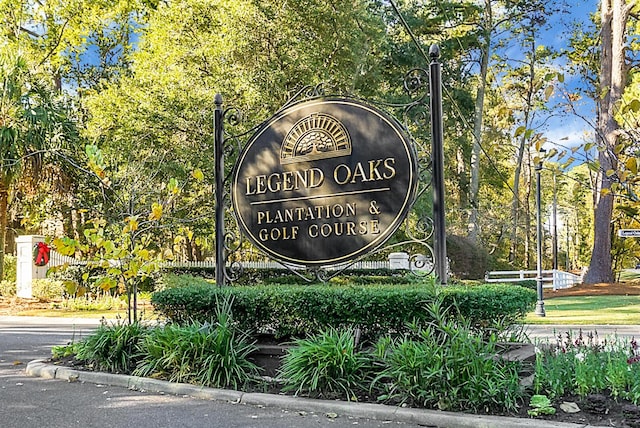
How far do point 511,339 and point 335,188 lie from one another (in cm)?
273

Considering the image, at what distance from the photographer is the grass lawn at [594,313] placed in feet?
46.7

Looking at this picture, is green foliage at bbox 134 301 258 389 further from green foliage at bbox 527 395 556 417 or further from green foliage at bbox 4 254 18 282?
green foliage at bbox 4 254 18 282

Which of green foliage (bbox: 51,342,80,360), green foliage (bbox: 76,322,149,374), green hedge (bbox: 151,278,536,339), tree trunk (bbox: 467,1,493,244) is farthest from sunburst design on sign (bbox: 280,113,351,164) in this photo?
tree trunk (bbox: 467,1,493,244)

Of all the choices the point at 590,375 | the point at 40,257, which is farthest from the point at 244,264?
the point at 590,375

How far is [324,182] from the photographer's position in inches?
300

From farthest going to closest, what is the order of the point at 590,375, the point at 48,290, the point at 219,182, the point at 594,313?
the point at 48,290 < the point at 594,313 < the point at 219,182 < the point at 590,375

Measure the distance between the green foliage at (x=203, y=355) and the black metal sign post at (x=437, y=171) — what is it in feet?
7.63

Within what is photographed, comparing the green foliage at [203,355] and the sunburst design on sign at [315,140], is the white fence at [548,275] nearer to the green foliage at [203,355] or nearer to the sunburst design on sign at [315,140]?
the sunburst design on sign at [315,140]

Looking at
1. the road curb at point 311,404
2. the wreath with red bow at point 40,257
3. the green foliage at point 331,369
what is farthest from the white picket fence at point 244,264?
the green foliage at point 331,369

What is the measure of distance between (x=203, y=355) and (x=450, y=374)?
2.72 metres

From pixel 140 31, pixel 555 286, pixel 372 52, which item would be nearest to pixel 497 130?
pixel 555 286

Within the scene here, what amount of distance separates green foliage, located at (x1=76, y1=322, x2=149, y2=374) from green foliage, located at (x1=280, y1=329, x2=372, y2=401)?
2256 mm

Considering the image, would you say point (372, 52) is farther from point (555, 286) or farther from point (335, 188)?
point (335, 188)

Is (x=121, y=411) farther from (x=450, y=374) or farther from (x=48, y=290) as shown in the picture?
(x=48, y=290)
